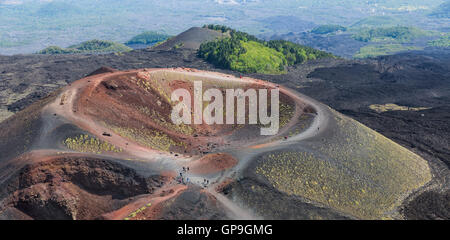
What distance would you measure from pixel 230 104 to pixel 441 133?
133ft

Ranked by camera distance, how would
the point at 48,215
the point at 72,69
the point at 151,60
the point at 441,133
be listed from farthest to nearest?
the point at 151,60
the point at 72,69
the point at 441,133
the point at 48,215

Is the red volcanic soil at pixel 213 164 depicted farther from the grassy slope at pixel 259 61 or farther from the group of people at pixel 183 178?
the grassy slope at pixel 259 61

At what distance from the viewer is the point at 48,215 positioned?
31.3 m

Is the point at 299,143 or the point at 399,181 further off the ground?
the point at 299,143

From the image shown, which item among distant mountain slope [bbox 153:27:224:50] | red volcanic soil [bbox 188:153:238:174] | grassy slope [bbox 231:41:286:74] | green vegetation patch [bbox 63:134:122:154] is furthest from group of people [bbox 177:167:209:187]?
distant mountain slope [bbox 153:27:224:50]

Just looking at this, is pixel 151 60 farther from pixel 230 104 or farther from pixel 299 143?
pixel 299 143

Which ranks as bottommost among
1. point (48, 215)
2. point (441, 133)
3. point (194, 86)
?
point (441, 133)

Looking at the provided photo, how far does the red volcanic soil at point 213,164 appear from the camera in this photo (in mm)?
37969

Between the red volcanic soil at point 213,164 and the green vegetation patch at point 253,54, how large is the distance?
2939 inches

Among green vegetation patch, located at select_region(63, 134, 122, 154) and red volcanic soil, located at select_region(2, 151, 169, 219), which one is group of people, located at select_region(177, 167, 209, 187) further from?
green vegetation patch, located at select_region(63, 134, 122, 154)

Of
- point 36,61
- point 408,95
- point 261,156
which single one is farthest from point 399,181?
point 36,61

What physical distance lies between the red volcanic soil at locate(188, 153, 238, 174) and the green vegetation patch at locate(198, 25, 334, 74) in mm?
74661

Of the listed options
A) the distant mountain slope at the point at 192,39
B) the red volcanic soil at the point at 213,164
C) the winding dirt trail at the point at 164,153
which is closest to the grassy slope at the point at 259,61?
the distant mountain slope at the point at 192,39

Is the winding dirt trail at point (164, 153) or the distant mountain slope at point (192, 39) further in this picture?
the distant mountain slope at point (192, 39)
